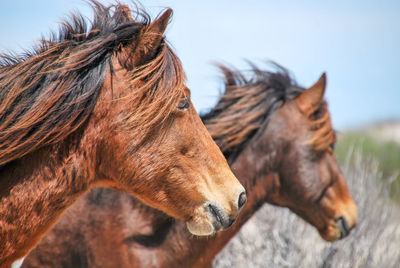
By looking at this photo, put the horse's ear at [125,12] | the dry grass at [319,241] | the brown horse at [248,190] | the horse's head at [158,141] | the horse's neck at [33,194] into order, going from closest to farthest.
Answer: the horse's neck at [33,194], the horse's head at [158,141], the horse's ear at [125,12], the brown horse at [248,190], the dry grass at [319,241]

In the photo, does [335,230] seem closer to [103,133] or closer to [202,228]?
[202,228]

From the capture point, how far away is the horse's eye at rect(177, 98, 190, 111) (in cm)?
228

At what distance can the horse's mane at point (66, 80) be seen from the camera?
1.97 meters

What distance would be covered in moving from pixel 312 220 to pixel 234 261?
1.80m

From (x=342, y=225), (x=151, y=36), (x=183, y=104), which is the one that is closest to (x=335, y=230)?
(x=342, y=225)

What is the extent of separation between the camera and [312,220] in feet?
12.9

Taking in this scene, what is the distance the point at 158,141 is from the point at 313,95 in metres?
2.14

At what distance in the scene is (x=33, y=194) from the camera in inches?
77.7

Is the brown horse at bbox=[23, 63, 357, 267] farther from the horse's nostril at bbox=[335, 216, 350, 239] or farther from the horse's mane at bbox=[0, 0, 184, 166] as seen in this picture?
the horse's mane at bbox=[0, 0, 184, 166]

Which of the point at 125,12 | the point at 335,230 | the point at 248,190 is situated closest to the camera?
the point at 125,12

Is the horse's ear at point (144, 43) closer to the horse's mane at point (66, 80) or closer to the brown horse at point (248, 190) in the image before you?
the horse's mane at point (66, 80)

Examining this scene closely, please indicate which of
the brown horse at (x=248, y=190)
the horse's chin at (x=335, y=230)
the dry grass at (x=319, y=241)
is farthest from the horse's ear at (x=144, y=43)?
the dry grass at (x=319, y=241)

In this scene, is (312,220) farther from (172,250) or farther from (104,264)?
(104,264)

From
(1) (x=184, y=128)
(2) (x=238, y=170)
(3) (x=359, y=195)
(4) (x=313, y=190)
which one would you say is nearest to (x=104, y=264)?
(2) (x=238, y=170)
